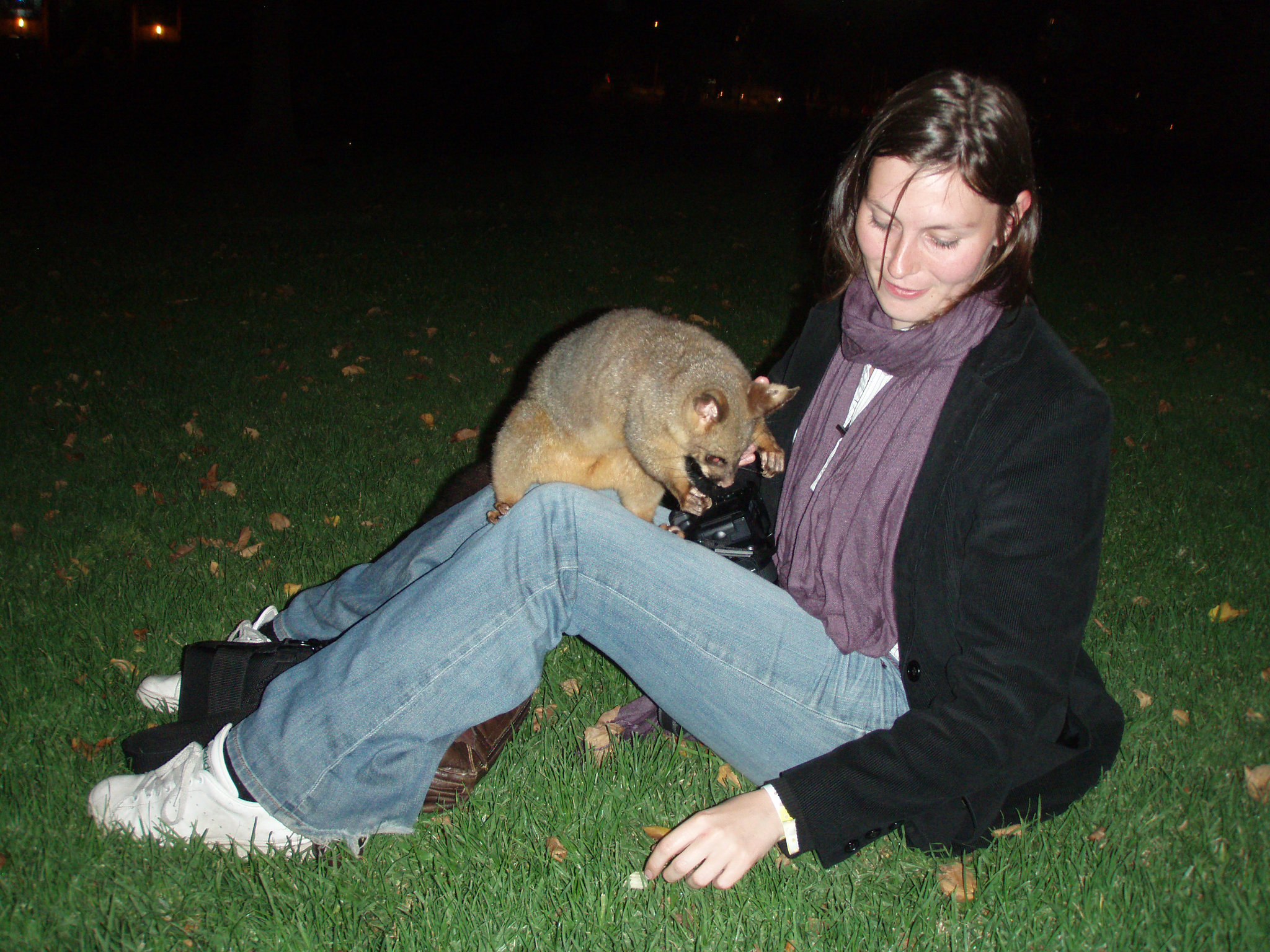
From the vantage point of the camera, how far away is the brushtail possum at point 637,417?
10.7 feet

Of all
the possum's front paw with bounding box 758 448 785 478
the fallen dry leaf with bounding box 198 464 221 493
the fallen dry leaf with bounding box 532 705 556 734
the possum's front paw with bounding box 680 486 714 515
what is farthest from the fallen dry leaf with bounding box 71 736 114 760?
the possum's front paw with bounding box 758 448 785 478

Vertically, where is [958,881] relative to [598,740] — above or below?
above

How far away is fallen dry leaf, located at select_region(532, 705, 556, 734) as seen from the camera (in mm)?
3219

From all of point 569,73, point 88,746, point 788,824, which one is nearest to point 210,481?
point 88,746

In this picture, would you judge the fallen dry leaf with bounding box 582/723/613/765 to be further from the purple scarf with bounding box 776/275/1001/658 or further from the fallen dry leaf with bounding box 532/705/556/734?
the purple scarf with bounding box 776/275/1001/658

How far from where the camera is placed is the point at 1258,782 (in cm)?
289

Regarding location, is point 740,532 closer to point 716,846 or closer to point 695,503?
point 695,503

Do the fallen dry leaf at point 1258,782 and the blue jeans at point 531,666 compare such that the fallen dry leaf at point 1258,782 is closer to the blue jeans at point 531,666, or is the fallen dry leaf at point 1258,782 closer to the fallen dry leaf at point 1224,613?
the fallen dry leaf at point 1224,613

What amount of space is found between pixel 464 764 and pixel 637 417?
1.37 meters

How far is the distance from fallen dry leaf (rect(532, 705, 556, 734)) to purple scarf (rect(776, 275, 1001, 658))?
1.07m

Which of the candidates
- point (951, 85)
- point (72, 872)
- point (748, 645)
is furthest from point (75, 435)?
point (951, 85)

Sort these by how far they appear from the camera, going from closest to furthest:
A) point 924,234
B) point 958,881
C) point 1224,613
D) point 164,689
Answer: point 924,234
point 958,881
point 164,689
point 1224,613

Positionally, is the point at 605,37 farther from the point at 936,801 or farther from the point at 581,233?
the point at 936,801

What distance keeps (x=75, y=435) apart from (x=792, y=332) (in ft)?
18.7
